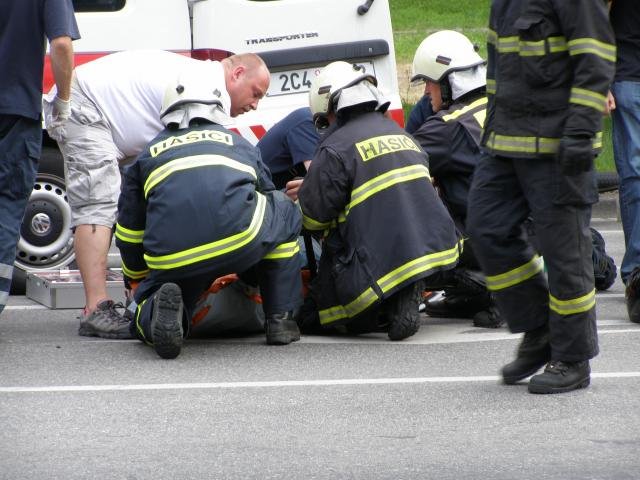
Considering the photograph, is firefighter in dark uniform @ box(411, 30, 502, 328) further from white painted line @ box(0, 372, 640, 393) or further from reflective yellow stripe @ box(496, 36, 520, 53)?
Result: reflective yellow stripe @ box(496, 36, 520, 53)

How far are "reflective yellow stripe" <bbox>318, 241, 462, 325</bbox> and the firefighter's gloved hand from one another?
1.58m

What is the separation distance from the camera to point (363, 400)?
5.41 meters

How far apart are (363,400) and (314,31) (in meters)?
3.36

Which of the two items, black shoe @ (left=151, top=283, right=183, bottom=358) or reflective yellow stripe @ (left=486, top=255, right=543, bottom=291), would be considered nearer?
reflective yellow stripe @ (left=486, top=255, right=543, bottom=291)

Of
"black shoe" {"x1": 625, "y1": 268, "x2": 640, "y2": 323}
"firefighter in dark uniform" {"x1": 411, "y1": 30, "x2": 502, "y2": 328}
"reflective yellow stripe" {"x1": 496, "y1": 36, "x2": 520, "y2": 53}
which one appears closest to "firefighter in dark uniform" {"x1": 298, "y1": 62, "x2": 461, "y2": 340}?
"firefighter in dark uniform" {"x1": 411, "y1": 30, "x2": 502, "y2": 328}

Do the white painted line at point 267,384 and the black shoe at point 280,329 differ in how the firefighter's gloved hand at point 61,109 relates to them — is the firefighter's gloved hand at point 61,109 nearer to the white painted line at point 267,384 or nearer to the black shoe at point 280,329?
the black shoe at point 280,329

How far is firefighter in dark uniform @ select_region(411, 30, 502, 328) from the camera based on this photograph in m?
7.02

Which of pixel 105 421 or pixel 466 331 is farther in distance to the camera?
pixel 466 331

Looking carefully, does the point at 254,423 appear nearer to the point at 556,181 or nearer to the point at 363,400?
the point at 363,400

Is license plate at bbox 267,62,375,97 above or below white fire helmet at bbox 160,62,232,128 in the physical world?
below

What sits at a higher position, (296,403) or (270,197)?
(270,197)

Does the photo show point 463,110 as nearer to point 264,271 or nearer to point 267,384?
point 264,271

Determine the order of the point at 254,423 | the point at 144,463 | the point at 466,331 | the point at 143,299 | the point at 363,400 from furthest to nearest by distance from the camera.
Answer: the point at 466,331 → the point at 143,299 → the point at 363,400 → the point at 254,423 → the point at 144,463

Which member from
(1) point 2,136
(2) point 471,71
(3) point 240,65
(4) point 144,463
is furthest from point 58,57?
(4) point 144,463
